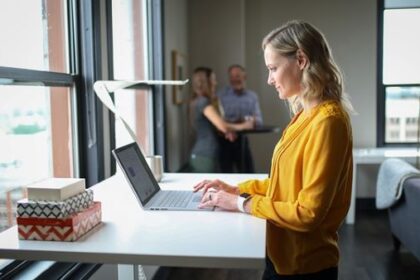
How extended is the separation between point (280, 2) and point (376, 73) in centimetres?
123

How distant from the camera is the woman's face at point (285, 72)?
1.24 m

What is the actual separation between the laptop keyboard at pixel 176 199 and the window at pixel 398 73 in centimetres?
350

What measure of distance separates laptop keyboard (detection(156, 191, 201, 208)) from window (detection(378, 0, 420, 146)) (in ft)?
11.5

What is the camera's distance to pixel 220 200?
57.4 inches

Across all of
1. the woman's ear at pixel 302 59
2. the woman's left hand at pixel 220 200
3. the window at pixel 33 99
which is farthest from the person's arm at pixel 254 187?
the window at pixel 33 99

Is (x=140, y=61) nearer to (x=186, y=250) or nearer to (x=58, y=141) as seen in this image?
(x=58, y=141)

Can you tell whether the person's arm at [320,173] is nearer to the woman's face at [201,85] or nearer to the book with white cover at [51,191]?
the book with white cover at [51,191]

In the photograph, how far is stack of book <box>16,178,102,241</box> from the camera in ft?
3.95

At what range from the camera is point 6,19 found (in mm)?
1628

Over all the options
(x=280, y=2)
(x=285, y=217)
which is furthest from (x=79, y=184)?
(x=280, y=2)

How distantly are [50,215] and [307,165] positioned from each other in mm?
688

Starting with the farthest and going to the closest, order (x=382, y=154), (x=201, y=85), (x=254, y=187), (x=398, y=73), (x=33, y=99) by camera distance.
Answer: (x=398, y=73) < (x=382, y=154) < (x=201, y=85) < (x=33, y=99) < (x=254, y=187)

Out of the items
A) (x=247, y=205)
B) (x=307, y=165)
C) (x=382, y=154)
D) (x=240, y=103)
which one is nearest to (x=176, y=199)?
(x=247, y=205)

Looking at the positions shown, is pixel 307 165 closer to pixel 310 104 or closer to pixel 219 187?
pixel 310 104
